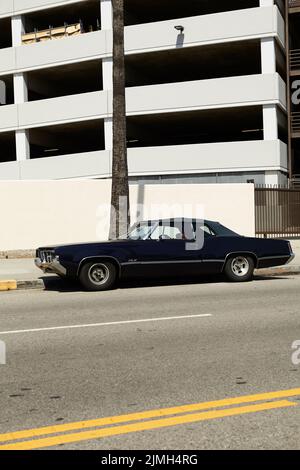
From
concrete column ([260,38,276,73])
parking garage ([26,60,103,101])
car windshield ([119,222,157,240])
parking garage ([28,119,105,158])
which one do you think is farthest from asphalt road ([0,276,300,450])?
parking garage ([26,60,103,101])

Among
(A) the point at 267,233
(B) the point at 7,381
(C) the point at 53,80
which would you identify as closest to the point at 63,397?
(B) the point at 7,381

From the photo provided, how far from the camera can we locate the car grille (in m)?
11.4

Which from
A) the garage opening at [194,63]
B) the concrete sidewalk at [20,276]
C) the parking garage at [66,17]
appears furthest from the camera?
the parking garage at [66,17]

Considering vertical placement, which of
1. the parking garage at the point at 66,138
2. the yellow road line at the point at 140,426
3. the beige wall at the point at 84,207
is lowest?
the yellow road line at the point at 140,426

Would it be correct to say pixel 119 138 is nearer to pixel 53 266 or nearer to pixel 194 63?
pixel 53 266

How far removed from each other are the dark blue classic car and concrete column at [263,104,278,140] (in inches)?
639

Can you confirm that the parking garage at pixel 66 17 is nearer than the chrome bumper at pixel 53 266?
No

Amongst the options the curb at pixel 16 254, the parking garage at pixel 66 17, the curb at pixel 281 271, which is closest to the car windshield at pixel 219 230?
the curb at pixel 281 271

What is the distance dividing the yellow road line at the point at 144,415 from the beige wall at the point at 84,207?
52.2ft

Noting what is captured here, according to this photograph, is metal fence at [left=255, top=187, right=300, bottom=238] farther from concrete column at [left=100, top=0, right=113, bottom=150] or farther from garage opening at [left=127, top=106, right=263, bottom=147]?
concrete column at [left=100, top=0, right=113, bottom=150]

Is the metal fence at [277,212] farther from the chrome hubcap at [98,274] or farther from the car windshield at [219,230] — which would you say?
the chrome hubcap at [98,274]

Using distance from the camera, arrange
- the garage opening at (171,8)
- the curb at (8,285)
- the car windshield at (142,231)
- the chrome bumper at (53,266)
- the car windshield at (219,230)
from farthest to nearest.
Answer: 1. the garage opening at (171,8)
2. the curb at (8,285)
3. the car windshield at (219,230)
4. the car windshield at (142,231)
5. the chrome bumper at (53,266)

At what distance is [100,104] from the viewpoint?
1187 inches

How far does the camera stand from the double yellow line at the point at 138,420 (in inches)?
152
